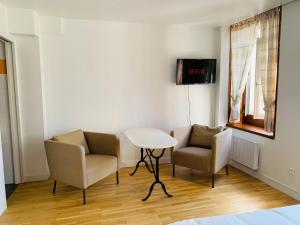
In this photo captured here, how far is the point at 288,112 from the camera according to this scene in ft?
10.1

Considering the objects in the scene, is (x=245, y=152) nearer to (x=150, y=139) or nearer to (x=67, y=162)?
(x=150, y=139)

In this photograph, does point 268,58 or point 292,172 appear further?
point 268,58

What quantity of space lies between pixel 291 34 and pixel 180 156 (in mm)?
2153

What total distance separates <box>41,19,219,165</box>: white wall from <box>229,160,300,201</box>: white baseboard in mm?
1061

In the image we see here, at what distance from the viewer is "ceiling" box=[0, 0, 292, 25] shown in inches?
115

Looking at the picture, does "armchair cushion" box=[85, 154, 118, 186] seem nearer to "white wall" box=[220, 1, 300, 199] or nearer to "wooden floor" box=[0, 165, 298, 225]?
"wooden floor" box=[0, 165, 298, 225]

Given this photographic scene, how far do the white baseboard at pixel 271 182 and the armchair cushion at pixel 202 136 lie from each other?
0.75 m

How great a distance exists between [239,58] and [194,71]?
75cm

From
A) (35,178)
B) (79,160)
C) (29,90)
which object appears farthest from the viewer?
(35,178)

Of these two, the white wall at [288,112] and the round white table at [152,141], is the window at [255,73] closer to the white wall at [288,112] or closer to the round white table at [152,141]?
the white wall at [288,112]

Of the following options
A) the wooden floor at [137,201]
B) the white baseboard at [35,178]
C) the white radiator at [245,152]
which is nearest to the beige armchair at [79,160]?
the wooden floor at [137,201]

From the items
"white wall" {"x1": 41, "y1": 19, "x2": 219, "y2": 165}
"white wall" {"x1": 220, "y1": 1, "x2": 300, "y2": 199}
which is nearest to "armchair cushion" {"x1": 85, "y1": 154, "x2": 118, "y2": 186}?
"white wall" {"x1": 41, "y1": 19, "x2": 219, "y2": 165}

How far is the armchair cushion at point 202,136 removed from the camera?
375cm

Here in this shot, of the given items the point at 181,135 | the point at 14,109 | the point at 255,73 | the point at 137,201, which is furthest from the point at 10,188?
the point at 255,73
